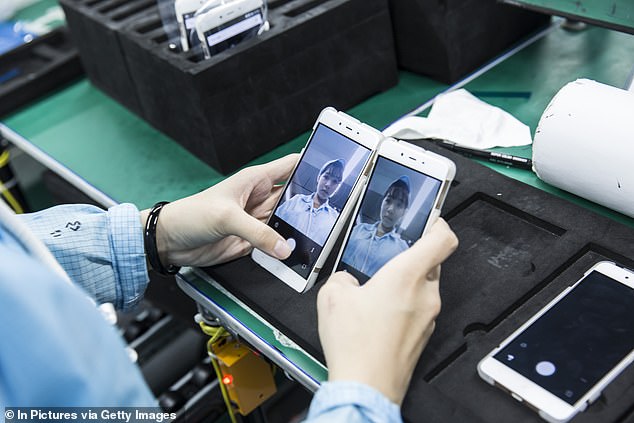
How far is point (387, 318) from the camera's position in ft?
2.64

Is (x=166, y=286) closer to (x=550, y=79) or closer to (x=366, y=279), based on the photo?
(x=366, y=279)

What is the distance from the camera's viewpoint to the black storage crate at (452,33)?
4.62 ft

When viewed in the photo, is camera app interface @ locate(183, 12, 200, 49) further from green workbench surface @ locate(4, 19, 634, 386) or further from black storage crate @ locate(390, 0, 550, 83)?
black storage crate @ locate(390, 0, 550, 83)

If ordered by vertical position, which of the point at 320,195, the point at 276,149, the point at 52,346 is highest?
the point at 52,346

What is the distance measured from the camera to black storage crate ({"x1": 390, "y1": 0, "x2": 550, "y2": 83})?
1.41 m

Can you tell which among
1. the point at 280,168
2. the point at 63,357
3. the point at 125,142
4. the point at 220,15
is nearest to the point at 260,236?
the point at 280,168

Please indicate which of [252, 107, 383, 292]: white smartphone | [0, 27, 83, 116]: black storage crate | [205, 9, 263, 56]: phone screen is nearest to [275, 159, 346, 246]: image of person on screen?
[252, 107, 383, 292]: white smartphone

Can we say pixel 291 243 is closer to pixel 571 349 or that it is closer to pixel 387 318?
pixel 387 318

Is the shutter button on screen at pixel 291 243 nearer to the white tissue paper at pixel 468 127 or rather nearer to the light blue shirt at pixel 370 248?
the light blue shirt at pixel 370 248

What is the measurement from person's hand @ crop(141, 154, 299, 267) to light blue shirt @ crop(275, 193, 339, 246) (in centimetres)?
4

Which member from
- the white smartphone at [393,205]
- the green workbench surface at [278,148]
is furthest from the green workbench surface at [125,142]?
the white smartphone at [393,205]

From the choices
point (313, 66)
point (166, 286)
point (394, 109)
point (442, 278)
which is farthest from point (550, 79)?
point (166, 286)

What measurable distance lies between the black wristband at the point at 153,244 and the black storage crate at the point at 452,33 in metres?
0.66

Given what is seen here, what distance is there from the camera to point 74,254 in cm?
105
